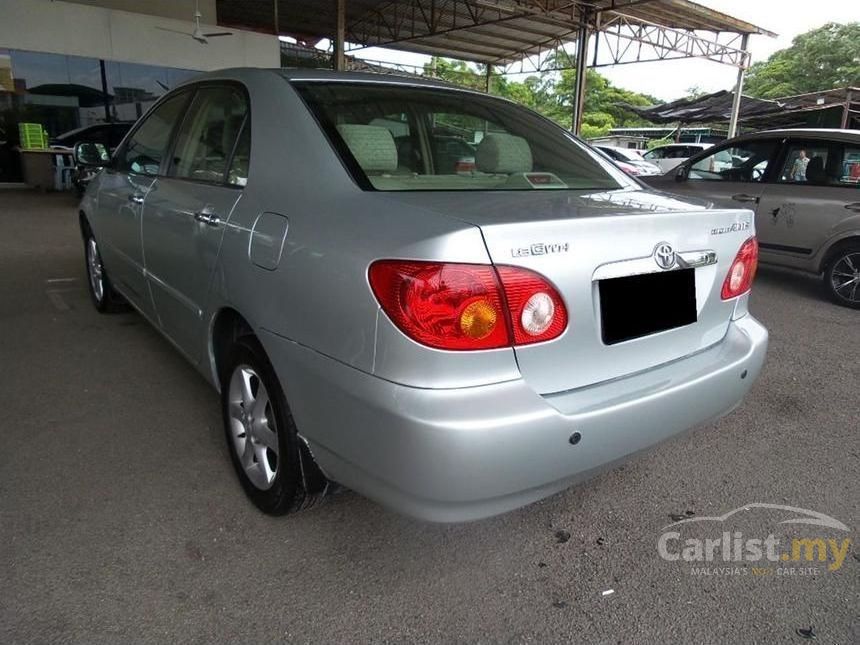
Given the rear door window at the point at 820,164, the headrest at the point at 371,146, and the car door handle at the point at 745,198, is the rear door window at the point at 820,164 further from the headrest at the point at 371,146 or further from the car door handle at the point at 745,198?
the headrest at the point at 371,146

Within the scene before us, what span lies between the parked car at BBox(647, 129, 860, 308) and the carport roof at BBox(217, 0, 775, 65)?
906cm

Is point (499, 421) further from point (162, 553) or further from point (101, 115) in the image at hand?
point (101, 115)

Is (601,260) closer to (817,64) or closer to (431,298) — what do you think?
(431,298)

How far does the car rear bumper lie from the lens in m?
1.51

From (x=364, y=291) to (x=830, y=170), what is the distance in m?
5.77

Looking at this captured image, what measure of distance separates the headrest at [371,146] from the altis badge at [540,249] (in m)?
0.67

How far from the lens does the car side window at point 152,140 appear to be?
10.2 feet

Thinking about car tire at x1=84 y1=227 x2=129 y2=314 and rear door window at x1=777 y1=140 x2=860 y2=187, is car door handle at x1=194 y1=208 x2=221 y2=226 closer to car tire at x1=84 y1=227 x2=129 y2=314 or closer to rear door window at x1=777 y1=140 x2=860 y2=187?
car tire at x1=84 y1=227 x2=129 y2=314

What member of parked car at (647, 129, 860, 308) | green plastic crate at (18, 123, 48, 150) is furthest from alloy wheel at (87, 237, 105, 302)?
green plastic crate at (18, 123, 48, 150)

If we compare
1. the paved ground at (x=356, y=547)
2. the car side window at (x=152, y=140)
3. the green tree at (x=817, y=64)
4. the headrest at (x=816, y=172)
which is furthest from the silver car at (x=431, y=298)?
the green tree at (x=817, y=64)

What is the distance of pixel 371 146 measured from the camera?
82.4 inches

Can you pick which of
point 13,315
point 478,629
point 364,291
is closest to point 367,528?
point 478,629

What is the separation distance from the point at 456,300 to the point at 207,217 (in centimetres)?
127

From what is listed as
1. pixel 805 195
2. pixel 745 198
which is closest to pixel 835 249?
pixel 805 195
